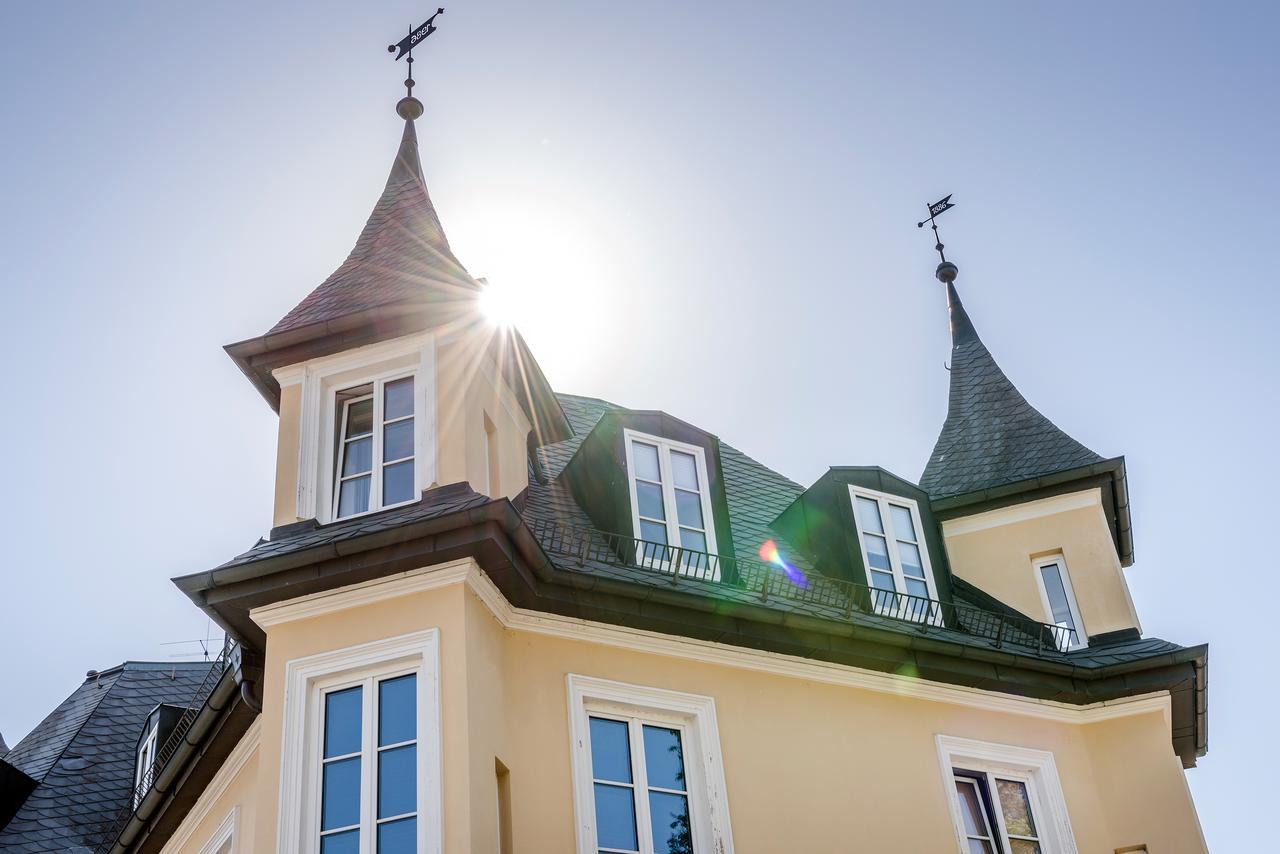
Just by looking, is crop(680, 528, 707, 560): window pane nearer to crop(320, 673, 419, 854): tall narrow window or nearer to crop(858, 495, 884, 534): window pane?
crop(858, 495, 884, 534): window pane

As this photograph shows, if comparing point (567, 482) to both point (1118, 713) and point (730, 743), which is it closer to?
point (730, 743)

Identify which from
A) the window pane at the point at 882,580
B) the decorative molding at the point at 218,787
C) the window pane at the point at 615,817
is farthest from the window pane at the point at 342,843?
the window pane at the point at 882,580

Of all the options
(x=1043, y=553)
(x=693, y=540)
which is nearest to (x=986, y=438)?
(x=1043, y=553)

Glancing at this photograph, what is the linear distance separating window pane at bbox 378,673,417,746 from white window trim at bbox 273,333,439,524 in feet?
6.92

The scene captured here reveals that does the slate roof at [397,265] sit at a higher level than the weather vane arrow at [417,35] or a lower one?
lower

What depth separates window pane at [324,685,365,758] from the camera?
501 inches

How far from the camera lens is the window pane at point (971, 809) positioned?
15629 millimetres

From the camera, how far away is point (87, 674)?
2580cm

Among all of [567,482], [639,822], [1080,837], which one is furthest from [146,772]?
[1080,837]

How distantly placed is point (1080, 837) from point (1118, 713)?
5.52ft

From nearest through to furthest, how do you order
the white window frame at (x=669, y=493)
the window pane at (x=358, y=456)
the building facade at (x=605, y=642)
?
the building facade at (x=605, y=642), the window pane at (x=358, y=456), the white window frame at (x=669, y=493)

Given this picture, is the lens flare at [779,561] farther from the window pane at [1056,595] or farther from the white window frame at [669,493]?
the window pane at [1056,595]

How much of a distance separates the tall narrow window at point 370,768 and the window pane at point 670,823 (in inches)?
99.2

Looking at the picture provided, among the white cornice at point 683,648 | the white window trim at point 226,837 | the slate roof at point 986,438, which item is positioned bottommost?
the white window trim at point 226,837
